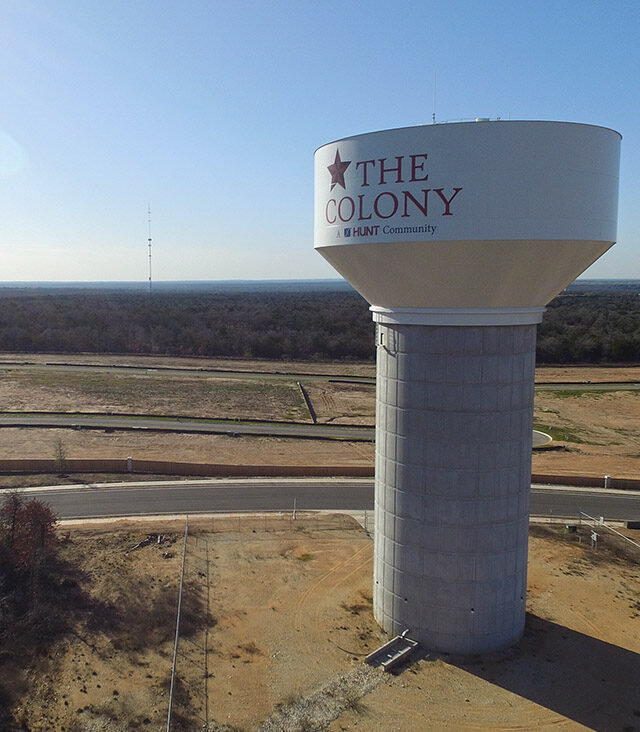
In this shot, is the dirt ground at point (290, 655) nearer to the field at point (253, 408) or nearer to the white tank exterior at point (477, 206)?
the white tank exterior at point (477, 206)

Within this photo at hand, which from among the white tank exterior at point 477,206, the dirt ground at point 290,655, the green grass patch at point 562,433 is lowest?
the dirt ground at point 290,655

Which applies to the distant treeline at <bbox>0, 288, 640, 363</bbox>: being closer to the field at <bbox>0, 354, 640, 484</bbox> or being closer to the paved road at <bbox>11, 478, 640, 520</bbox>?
the field at <bbox>0, 354, 640, 484</bbox>

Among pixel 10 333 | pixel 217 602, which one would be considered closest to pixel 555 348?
pixel 217 602

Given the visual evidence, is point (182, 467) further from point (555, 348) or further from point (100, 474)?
point (555, 348)

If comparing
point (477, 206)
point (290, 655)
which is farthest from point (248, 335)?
point (477, 206)

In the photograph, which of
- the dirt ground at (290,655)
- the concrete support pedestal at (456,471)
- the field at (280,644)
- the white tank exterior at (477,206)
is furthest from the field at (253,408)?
the white tank exterior at (477,206)

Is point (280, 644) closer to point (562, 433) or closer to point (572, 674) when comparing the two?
A: point (572, 674)

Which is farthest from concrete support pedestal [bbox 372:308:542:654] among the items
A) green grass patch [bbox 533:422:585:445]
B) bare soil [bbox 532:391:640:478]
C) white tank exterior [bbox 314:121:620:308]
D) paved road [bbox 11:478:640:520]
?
green grass patch [bbox 533:422:585:445]
